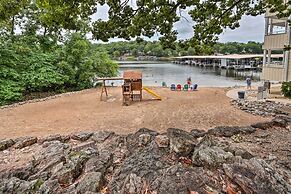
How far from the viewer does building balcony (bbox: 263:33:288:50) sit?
1580 cm

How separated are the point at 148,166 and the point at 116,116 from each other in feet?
20.8

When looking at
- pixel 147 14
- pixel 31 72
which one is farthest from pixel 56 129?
pixel 31 72

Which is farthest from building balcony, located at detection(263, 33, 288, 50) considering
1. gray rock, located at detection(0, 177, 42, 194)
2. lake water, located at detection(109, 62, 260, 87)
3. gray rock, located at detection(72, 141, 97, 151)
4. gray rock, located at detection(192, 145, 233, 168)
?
gray rock, located at detection(0, 177, 42, 194)

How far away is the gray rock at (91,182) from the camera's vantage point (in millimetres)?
4355

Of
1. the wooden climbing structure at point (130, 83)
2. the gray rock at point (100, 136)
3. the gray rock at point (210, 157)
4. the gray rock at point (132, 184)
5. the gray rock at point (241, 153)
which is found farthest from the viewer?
the wooden climbing structure at point (130, 83)

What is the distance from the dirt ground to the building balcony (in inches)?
199

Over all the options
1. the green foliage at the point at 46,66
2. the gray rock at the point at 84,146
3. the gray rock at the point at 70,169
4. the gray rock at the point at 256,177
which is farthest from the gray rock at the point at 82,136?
the green foliage at the point at 46,66

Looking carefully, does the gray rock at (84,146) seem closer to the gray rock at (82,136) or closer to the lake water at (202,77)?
the gray rock at (82,136)

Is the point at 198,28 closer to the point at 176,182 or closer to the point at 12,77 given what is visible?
the point at 176,182

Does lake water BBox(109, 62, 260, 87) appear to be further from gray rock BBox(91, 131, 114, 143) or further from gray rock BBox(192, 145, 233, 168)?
gray rock BBox(192, 145, 233, 168)

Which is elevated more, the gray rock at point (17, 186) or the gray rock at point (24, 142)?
the gray rock at point (17, 186)

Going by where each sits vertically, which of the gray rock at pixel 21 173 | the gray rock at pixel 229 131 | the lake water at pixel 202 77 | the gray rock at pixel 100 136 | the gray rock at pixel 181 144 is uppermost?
the gray rock at pixel 181 144

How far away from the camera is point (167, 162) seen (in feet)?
17.6

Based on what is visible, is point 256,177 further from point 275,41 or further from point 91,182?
point 275,41
